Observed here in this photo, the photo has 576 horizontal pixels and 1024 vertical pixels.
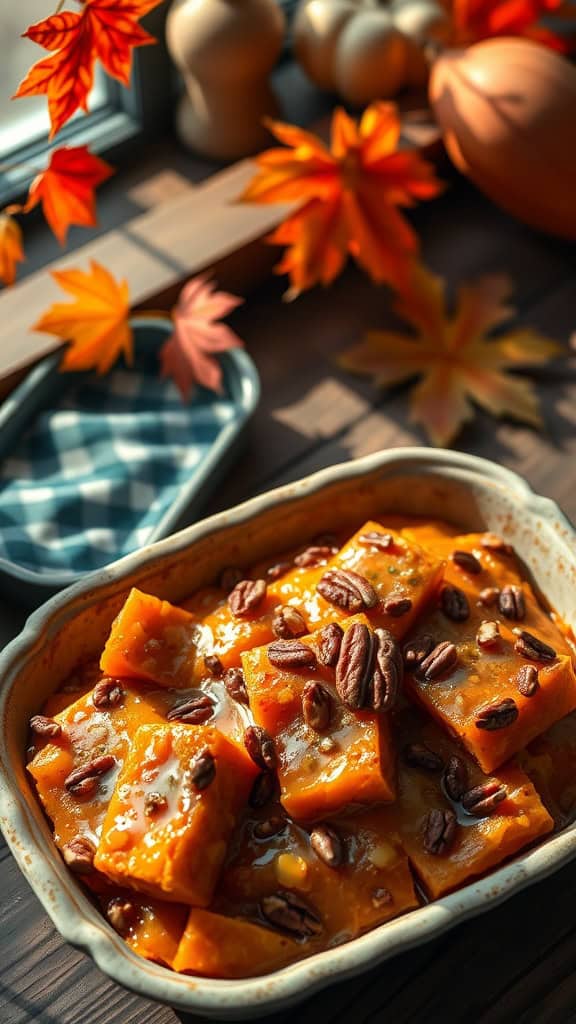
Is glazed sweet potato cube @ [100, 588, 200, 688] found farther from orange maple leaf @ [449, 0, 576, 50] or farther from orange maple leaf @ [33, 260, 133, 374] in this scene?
orange maple leaf @ [449, 0, 576, 50]

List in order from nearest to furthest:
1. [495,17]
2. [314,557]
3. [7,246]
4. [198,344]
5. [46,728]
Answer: [46,728]
[314,557]
[7,246]
[198,344]
[495,17]

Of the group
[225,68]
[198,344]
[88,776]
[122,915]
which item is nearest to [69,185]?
[198,344]

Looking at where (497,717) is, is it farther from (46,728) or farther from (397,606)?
(46,728)

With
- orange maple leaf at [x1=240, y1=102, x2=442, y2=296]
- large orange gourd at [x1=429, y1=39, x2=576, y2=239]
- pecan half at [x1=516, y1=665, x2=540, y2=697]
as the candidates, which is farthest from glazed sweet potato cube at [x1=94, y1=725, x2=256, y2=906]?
large orange gourd at [x1=429, y1=39, x2=576, y2=239]

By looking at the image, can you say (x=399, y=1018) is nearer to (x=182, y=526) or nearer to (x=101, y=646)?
(x=101, y=646)

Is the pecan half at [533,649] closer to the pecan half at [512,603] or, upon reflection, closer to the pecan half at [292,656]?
the pecan half at [512,603]

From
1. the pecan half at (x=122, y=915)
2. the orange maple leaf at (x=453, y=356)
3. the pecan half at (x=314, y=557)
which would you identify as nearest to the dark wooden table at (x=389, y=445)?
the orange maple leaf at (x=453, y=356)
